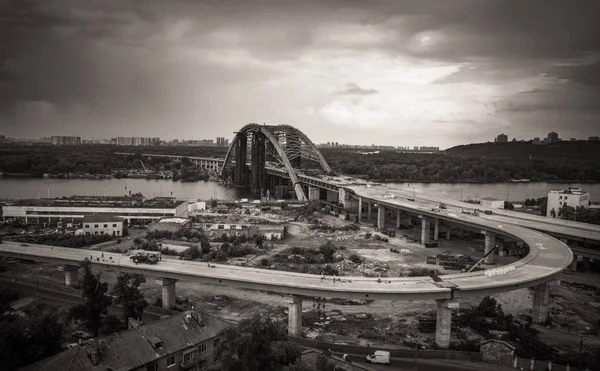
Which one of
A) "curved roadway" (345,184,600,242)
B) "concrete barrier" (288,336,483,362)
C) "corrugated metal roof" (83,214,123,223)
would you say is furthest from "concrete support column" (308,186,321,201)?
"concrete barrier" (288,336,483,362)

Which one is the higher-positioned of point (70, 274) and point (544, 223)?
point (544, 223)

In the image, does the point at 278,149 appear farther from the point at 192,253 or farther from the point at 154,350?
the point at 154,350

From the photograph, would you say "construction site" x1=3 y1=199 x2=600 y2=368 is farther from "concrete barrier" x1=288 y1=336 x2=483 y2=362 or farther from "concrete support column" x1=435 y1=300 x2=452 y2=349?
"concrete barrier" x1=288 y1=336 x2=483 y2=362

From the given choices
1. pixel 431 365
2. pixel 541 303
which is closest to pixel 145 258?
pixel 431 365

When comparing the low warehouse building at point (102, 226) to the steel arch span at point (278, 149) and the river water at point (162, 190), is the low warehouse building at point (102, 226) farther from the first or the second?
the steel arch span at point (278, 149)

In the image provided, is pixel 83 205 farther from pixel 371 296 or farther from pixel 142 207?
pixel 371 296

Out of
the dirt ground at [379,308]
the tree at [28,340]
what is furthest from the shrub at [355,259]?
the tree at [28,340]

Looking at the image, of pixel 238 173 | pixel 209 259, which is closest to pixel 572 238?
pixel 209 259
